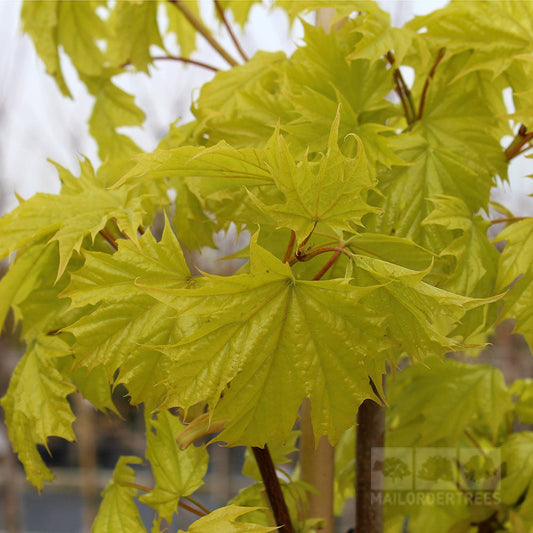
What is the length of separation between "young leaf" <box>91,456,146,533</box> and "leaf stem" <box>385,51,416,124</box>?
1.35ft

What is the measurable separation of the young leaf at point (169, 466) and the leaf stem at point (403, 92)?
0.36 metres

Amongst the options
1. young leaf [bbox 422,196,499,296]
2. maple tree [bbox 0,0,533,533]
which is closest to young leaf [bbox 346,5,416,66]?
maple tree [bbox 0,0,533,533]

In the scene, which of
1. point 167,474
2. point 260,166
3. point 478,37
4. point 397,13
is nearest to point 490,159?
point 478,37

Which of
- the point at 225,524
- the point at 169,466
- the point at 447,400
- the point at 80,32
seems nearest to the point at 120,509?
the point at 169,466

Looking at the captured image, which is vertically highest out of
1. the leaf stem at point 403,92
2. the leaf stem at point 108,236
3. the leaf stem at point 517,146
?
the leaf stem at point 403,92

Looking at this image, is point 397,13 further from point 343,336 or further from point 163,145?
point 343,336

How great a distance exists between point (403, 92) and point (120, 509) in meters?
0.46

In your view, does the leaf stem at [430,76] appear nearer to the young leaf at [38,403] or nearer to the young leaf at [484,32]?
the young leaf at [484,32]

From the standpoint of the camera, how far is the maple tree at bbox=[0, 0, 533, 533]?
34 centimetres

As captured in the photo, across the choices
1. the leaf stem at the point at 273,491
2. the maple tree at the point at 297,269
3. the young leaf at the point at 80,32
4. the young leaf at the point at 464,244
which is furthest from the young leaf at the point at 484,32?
the young leaf at the point at 80,32

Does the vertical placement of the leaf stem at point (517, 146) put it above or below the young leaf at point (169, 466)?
above

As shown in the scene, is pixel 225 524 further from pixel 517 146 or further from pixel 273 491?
pixel 517 146

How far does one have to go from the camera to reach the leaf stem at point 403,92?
528 mm

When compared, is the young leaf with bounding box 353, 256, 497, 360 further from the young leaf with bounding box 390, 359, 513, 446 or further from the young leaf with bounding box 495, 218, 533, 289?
the young leaf with bounding box 390, 359, 513, 446
